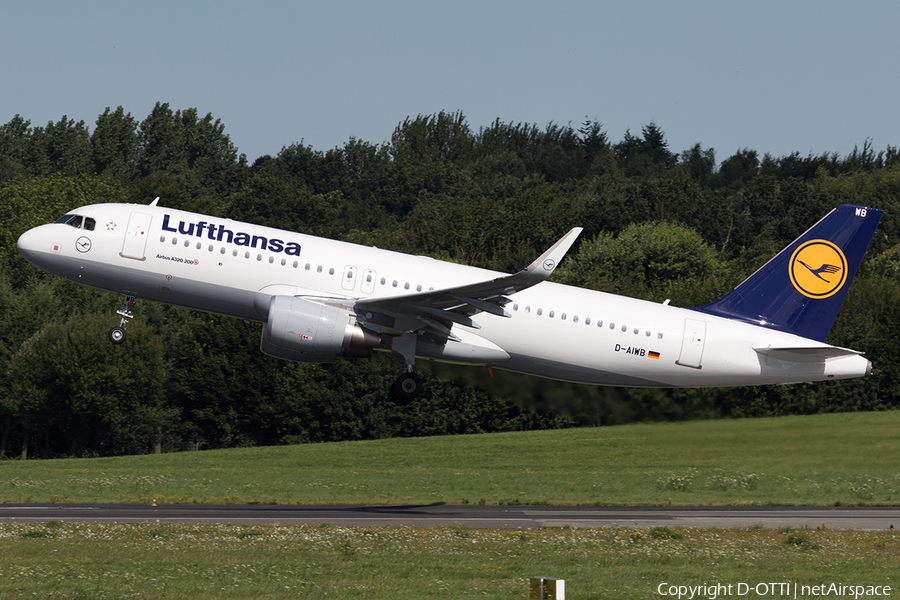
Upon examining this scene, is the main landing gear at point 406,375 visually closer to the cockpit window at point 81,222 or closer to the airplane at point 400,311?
the airplane at point 400,311

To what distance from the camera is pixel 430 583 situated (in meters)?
23.4

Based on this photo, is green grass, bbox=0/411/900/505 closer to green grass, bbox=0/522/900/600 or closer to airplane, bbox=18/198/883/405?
airplane, bbox=18/198/883/405

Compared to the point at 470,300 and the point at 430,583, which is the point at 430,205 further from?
the point at 430,583

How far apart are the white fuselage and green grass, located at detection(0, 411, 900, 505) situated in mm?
1953

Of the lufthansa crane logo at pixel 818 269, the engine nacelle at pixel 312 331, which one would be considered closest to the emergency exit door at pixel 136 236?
the engine nacelle at pixel 312 331

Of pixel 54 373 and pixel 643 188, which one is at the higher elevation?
pixel 643 188

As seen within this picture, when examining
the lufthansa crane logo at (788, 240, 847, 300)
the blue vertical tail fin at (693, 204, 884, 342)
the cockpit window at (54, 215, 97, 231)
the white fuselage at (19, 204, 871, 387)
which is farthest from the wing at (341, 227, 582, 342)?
the lufthansa crane logo at (788, 240, 847, 300)

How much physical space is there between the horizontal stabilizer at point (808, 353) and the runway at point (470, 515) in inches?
201

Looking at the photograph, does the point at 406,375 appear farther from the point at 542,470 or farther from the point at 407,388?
the point at 542,470

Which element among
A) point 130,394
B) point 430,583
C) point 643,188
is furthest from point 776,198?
point 430,583

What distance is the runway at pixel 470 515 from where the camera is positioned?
32.4 metres

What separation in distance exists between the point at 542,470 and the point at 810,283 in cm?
2147

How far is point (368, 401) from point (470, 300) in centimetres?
4708

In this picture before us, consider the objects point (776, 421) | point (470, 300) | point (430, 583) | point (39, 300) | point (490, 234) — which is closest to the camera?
point (430, 583)
